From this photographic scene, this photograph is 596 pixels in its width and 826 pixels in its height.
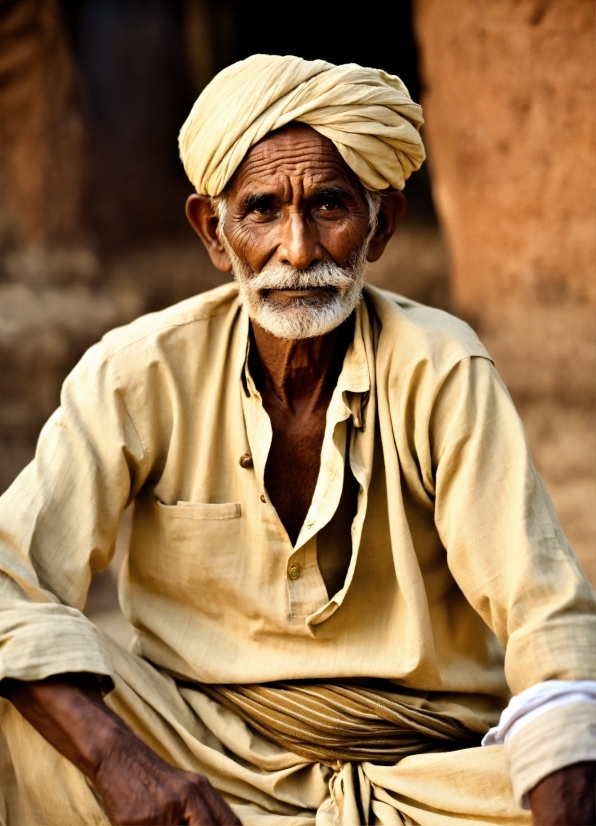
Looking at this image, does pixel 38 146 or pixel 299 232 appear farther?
pixel 38 146

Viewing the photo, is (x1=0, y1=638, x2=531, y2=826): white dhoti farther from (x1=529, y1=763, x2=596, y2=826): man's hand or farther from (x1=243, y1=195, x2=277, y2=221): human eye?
(x1=243, y1=195, x2=277, y2=221): human eye

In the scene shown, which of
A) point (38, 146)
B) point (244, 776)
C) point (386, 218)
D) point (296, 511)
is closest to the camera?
point (244, 776)

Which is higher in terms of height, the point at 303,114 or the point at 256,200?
the point at 303,114

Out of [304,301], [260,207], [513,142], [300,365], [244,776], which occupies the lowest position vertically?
[244,776]

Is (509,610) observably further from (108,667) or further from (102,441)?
(102,441)

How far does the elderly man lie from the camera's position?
2494 millimetres

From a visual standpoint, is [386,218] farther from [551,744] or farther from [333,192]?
[551,744]

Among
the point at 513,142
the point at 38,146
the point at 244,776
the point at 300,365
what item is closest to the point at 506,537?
the point at 300,365

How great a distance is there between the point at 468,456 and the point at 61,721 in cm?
108

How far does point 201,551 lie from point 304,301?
684 millimetres

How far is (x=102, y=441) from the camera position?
107 inches

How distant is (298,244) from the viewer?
2.67m

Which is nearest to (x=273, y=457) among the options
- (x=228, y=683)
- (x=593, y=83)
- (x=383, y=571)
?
(x=383, y=571)

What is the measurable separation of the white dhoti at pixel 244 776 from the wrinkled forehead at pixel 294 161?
1.21 meters
